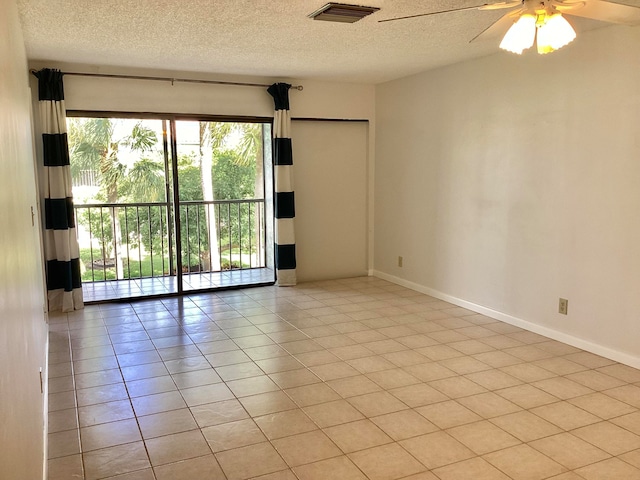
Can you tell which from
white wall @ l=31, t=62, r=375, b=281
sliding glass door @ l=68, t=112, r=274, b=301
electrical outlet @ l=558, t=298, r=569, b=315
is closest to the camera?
electrical outlet @ l=558, t=298, r=569, b=315

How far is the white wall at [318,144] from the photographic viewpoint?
16.8ft

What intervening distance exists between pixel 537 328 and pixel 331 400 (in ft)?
6.65

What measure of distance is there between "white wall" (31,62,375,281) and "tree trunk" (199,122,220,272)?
1.48ft

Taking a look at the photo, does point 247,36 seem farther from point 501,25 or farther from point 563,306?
point 563,306

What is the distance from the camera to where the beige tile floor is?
2346 millimetres

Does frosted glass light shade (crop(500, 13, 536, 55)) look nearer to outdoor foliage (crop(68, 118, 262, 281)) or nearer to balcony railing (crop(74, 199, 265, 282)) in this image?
outdoor foliage (crop(68, 118, 262, 281))

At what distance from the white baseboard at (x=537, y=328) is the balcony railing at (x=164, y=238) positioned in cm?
206

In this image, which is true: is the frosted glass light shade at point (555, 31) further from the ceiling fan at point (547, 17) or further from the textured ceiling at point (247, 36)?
the textured ceiling at point (247, 36)

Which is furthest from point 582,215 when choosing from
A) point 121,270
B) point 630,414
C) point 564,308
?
point 121,270

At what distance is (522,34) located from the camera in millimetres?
2191

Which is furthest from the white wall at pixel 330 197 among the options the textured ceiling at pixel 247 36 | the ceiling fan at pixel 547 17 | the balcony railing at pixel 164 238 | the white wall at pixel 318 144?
the ceiling fan at pixel 547 17

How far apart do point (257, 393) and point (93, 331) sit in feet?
6.20

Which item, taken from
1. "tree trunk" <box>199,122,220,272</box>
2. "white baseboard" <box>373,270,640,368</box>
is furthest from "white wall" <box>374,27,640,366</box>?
"tree trunk" <box>199,122,220,272</box>

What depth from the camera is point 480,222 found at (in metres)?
4.62
